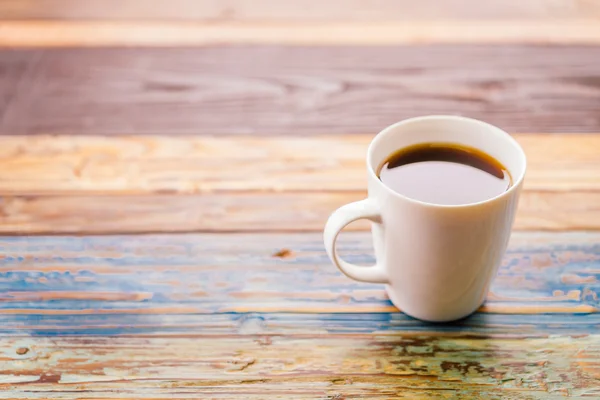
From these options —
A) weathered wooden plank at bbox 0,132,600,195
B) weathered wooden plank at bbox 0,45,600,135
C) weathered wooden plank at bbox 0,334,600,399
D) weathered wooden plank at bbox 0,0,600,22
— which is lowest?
weathered wooden plank at bbox 0,334,600,399

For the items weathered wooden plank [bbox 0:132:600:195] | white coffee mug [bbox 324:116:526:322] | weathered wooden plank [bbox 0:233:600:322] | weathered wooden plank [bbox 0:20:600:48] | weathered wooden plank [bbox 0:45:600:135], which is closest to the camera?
white coffee mug [bbox 324:116:526:322]

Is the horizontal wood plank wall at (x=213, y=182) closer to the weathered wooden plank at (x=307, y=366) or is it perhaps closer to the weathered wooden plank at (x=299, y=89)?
the weathered wooden plank at (x=299, y=89)

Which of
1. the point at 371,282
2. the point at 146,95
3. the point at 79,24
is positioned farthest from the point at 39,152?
the point at 371,282

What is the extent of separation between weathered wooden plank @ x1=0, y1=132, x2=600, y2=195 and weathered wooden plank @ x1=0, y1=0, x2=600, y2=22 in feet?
1.06

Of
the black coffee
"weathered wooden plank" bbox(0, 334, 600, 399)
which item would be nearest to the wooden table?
"weathered wooden plank" bbox(0, 334, 600, 399)

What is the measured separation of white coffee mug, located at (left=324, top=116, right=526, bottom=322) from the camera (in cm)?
53

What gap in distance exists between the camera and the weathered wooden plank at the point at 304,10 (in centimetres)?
108

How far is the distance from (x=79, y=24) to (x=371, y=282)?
71 centimetres

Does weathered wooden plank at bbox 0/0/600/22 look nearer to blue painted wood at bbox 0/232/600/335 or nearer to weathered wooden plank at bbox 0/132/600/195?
weathered wooden plank at bbox 0/132/600/195

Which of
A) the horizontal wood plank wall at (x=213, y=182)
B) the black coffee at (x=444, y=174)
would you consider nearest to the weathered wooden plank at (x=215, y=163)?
the horizontal wood plank wall at (x=213, y=182)

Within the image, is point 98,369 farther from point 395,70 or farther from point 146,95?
point 395,70

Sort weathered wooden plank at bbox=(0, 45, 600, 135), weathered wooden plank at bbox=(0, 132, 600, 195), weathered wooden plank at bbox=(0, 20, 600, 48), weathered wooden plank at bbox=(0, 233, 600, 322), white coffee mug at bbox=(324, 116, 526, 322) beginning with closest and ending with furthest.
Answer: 1. white coffee mug at bbox=(324, 116, 526, 322)
2. weathered wooden plank at bbox=(0, 233, 600, 322)
3. weathered wooden plank at bbox=(0, 132, 600, 195)
4. weathered wooden plank at bbox=(0, 45, 600, 135)
5. weathered wooden plank at bbox=(0, 20, 600, 48)

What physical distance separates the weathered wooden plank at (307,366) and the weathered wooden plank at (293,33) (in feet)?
1.84

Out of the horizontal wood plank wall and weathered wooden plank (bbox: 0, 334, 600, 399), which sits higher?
the horizontal wood plank wall
